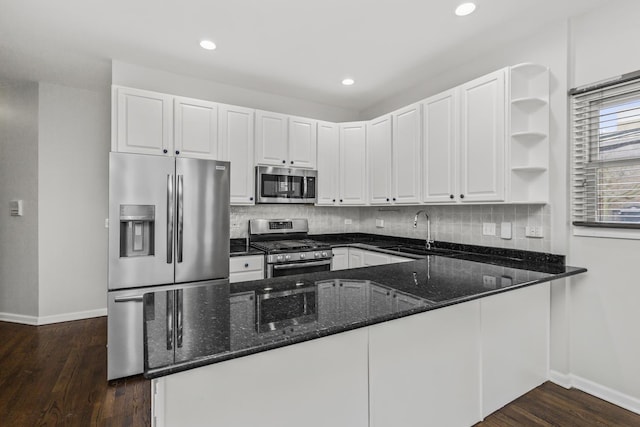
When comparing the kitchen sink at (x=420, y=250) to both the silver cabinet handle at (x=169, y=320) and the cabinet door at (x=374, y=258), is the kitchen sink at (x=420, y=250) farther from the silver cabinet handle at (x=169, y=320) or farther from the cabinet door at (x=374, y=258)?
the silver cabinet handle at (x=169, y=320)

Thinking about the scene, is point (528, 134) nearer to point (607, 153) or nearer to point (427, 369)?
point (607, 153)

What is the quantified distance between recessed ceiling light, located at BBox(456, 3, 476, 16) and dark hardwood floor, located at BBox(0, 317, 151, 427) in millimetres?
3390

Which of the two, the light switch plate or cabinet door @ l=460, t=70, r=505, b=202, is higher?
cabinet door @ l=460, t=70, r=505, b=202

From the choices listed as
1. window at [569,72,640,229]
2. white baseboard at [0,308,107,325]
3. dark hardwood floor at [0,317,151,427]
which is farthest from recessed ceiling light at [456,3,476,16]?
white baseboard at [0,308,107,325]

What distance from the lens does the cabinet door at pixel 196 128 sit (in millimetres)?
3057

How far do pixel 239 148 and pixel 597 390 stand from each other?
3.56 m

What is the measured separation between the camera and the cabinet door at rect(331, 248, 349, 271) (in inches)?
145

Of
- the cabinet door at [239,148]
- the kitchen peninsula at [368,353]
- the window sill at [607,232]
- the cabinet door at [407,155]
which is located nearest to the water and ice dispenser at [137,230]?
the cabinet door at [239,148]

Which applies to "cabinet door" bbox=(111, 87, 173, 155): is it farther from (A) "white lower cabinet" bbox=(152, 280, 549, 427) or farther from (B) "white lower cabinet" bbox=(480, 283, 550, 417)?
(B) "white lower cabinet" bbox=(480, 283, 550, 417)

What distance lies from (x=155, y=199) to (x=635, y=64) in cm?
352

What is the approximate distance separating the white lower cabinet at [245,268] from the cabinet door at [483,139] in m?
2.00

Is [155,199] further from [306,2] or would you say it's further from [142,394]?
[306,2]

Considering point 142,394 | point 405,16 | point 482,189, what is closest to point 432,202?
point 482,189

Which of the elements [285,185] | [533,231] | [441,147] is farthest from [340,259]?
[533,231]
